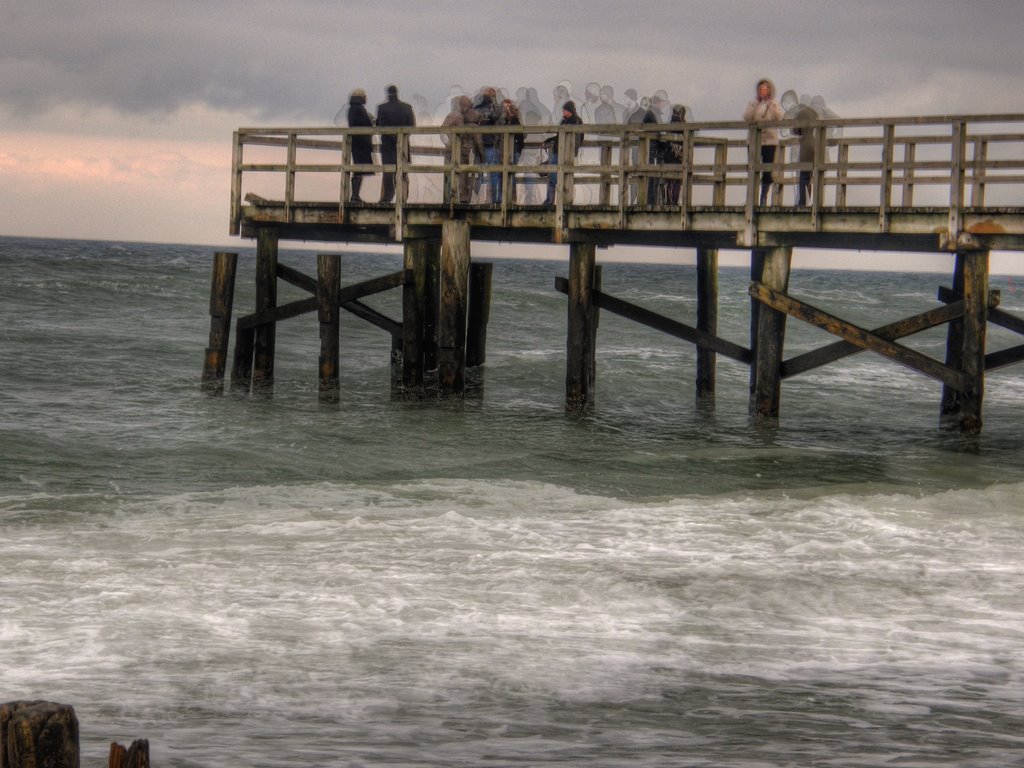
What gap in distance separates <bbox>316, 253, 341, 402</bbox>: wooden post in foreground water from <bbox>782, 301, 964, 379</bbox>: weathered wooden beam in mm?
5884

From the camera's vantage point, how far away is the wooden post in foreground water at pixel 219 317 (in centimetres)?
1827

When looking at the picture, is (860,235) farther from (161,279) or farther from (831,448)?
(161,279)

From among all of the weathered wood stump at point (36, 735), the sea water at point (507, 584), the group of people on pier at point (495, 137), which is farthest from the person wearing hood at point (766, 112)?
the weathered wood stump at point (36, 735)

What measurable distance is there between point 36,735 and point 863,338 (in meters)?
11.8

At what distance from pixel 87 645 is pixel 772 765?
3553mm

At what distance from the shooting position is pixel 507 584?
27.3 ft

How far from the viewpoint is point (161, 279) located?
4819 centimetres

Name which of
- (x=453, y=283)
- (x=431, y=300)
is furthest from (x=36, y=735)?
(x=431, y=300)

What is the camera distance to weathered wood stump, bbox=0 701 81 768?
3887 mm

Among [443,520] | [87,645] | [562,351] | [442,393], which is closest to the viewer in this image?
[87,645]

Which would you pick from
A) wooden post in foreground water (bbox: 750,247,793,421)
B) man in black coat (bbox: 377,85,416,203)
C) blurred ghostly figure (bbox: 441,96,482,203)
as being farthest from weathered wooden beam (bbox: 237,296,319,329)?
wooden post in foreground water (bbox: 750,247,793,421)

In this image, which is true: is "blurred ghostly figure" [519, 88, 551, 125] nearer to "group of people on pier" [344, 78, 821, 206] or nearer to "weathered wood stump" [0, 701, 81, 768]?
"group of people on pier" [344, 78, 821, 206]

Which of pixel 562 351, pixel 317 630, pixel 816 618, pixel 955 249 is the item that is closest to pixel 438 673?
pixel 317 630

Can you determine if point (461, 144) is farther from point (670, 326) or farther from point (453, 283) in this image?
point (670, 326)
